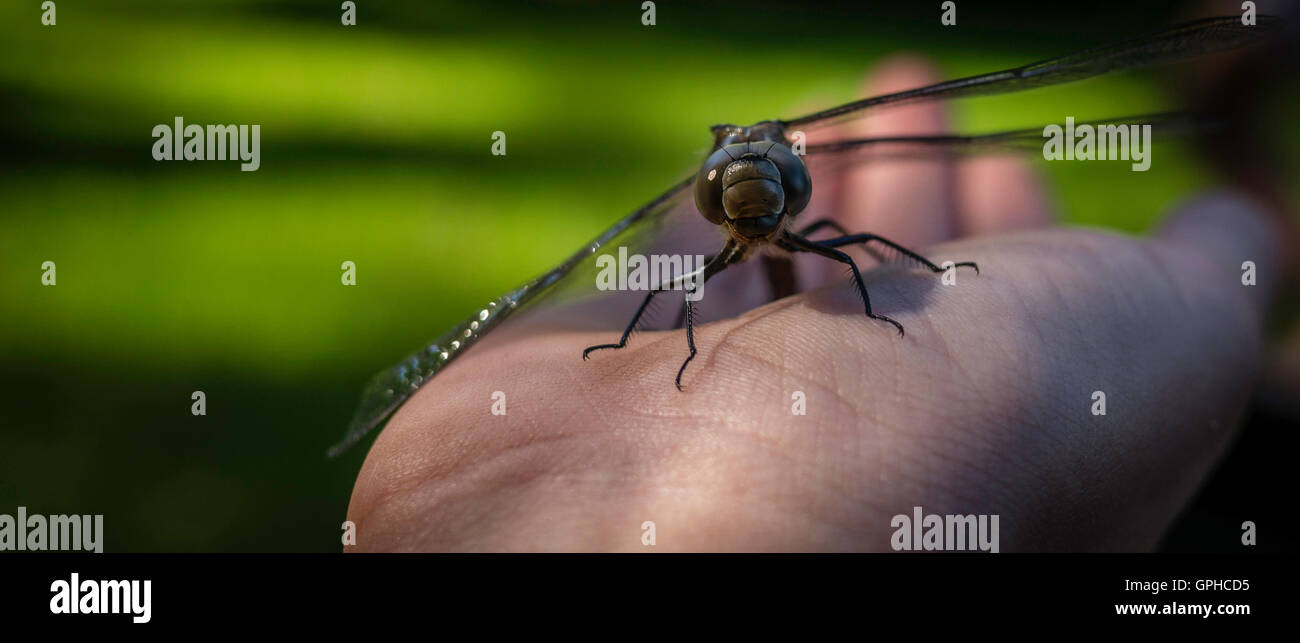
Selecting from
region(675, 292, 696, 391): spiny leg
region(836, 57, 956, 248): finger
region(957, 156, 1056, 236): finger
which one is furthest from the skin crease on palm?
region(957, 156, 1056, 236): finger

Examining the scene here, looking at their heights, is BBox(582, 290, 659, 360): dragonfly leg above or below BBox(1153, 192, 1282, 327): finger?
below

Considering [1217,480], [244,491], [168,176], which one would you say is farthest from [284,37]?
[1217,480]

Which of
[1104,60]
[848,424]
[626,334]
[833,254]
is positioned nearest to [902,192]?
[1104,60]

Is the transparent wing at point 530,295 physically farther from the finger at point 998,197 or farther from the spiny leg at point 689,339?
the finger at point 998,197

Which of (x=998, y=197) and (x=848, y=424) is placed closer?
(x=848, y=424)

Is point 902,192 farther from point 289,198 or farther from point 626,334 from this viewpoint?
point 289,198

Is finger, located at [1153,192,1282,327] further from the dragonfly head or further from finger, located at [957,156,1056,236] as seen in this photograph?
the dragonfly head
